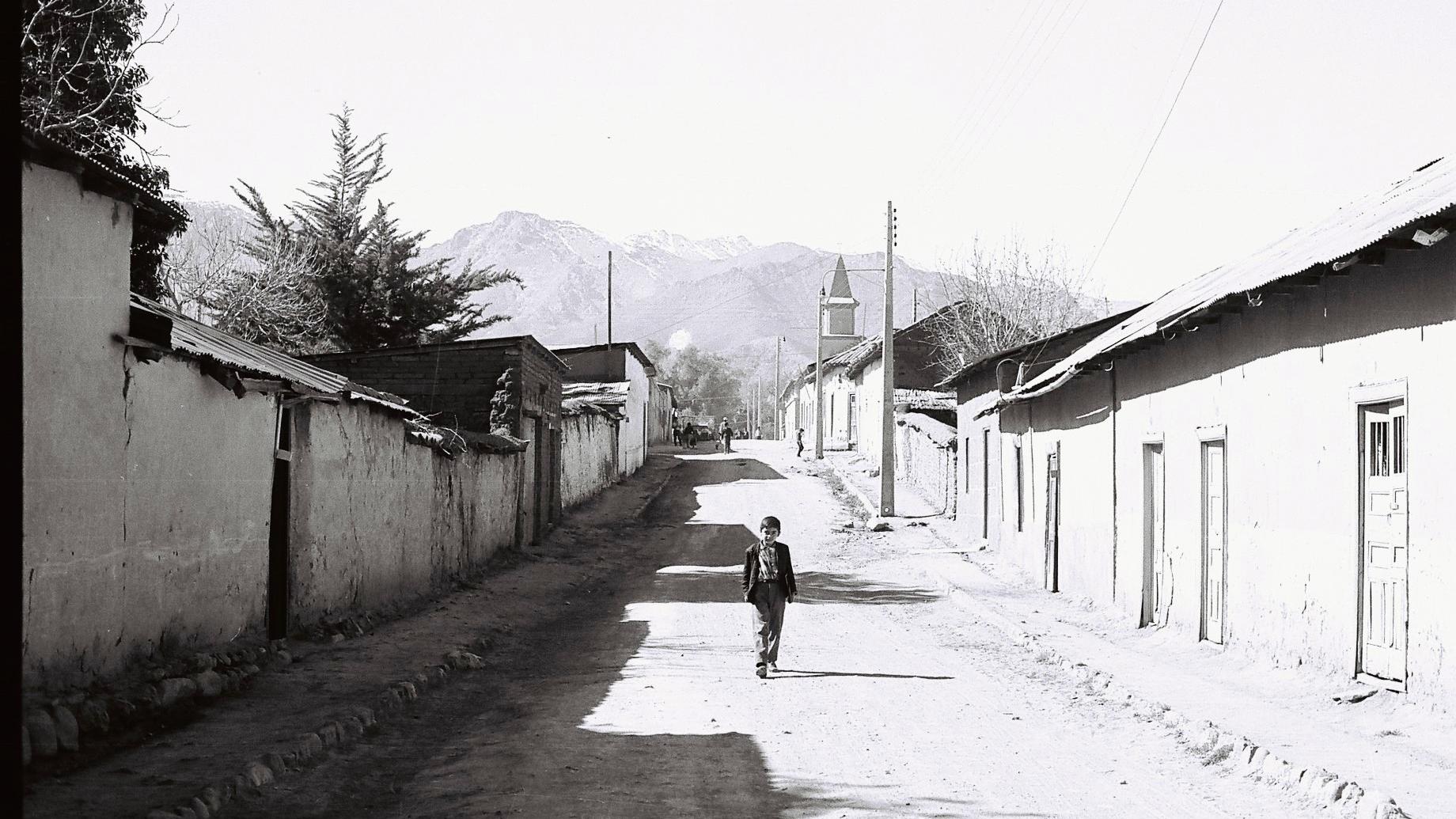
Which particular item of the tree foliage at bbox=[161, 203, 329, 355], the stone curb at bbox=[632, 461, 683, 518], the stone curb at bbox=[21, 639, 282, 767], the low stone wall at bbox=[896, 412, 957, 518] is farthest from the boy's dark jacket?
the tree foliage at bbox=[161, 203, 329, 355]

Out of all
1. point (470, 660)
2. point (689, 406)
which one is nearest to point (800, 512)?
point (470, 660)

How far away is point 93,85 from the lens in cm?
2020

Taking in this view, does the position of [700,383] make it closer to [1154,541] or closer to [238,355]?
[1154,541]

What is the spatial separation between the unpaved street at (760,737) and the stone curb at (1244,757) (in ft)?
0.45

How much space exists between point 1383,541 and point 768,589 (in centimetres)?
527

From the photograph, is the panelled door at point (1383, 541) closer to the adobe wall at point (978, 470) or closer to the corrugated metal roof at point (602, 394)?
the adobe wall at point (978, 470)

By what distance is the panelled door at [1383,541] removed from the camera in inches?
380

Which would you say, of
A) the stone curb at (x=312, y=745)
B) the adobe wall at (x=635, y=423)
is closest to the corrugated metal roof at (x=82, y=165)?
the stone curb at (x=312, y=745)

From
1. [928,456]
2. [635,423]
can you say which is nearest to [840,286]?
[635,423]

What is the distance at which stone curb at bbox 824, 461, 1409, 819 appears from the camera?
708 cm

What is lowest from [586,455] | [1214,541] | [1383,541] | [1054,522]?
[1054,522]

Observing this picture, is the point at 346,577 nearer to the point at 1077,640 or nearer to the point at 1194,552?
the point at 1077,640

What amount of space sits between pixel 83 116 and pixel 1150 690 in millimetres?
13367

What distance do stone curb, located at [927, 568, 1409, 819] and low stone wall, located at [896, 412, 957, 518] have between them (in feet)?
65.4
